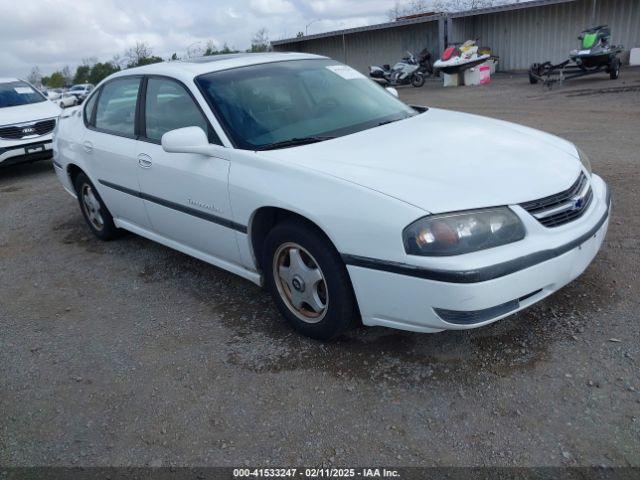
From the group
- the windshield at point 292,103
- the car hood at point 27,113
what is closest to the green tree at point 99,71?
the car hood at point 27,113

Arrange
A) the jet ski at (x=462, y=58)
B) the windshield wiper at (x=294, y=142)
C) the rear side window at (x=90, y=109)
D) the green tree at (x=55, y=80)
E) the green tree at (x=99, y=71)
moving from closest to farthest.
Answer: the windshield wiper at (x=294, y=142) → the rear side window at (x=90, y=109) → the jet ski at (x=462, y=58) → the green tree at (x=99, y=71) → the green tree at (x=55, y=80)

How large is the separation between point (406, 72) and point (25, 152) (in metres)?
14.4

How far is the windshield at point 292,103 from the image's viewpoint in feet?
11.3

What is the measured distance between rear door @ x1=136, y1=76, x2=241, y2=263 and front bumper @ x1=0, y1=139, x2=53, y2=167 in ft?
19.1

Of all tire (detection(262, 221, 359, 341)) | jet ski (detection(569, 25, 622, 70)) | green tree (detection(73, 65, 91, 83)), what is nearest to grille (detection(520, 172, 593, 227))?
tire (detection(262, 221, 359, 341))

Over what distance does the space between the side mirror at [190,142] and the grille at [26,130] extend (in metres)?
6.89

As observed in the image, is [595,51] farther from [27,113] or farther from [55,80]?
[55,80]

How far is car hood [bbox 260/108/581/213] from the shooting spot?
2.61 m

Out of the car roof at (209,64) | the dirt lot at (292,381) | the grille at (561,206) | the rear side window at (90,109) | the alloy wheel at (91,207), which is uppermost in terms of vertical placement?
the car roof at (209,64)

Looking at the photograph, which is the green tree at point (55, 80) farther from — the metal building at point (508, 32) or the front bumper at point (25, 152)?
the front bumper at point (25, 152)

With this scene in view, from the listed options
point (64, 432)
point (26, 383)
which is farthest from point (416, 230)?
point (26, 383)

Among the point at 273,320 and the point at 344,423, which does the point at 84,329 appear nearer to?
the point at 273,320

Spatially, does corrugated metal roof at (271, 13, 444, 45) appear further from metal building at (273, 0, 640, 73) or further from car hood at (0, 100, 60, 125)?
car hood at (0, 100, 60, 125)

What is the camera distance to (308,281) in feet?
10.1
